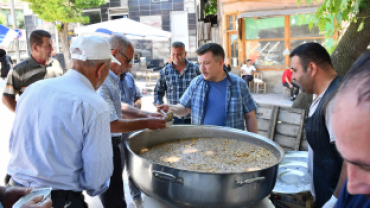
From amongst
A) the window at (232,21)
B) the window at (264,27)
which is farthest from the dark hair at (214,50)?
the window at (232,21)

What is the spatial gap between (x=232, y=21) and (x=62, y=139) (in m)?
12.1

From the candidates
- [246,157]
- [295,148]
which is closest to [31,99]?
[246,157]

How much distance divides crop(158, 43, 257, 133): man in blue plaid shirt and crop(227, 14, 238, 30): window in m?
9.99

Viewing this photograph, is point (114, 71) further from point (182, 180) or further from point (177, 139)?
point (182, 180)

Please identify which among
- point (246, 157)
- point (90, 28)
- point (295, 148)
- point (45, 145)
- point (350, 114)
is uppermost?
point (90, 28)

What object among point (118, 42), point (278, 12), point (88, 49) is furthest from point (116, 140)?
point (278, 12)

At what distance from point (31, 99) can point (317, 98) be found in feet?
6.54

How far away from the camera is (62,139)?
5.31ft

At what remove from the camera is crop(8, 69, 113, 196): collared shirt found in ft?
5.27

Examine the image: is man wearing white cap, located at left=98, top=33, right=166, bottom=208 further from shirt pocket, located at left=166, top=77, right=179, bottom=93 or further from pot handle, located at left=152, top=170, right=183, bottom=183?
shirt pocket, located at left=166, top=77, right=179, bottom=93

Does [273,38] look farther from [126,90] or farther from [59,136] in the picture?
[59,136]

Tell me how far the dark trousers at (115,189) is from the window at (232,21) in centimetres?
1076

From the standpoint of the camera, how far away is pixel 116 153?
2756mm

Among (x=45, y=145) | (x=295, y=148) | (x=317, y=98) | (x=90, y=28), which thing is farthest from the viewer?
(x=90, y=28)
